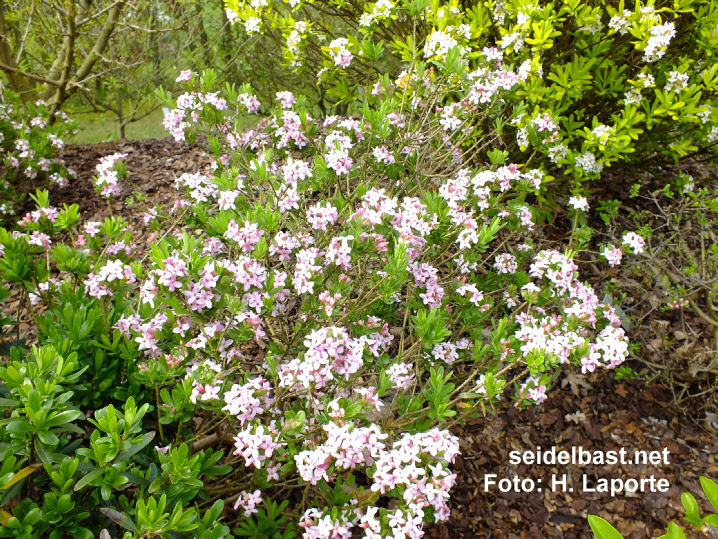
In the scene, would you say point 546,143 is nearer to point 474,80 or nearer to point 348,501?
point 474,80

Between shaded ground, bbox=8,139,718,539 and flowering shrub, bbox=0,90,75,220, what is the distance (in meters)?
1.76

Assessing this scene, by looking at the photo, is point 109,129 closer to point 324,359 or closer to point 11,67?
point 11,67

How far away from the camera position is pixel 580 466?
10.7ft

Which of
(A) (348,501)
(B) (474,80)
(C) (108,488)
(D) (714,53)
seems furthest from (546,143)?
(C) (108,488)

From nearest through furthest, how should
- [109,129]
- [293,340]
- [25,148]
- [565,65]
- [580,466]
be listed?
1. [293,340]
2. [580,466]
3. [565,65]
4. [25,148]
5. [109,129]

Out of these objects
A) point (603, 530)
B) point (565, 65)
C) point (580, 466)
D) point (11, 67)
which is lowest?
point (580, 466)

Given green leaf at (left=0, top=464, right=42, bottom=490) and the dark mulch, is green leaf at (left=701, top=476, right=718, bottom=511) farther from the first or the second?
the dark mulch

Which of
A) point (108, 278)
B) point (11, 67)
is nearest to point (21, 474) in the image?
point (108, 278)

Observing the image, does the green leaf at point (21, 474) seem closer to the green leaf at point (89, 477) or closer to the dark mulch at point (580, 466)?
the green leaf at point (89, 477)

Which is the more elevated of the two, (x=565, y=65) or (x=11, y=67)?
(x=11, y=67)

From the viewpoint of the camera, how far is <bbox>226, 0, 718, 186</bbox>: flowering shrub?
10.4 ft

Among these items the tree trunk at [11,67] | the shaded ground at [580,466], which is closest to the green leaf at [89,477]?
the shaded ground at [580,466]

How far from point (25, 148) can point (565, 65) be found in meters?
4.78

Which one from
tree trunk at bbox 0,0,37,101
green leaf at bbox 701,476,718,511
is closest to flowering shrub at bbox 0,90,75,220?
tree trunk at bbox 0,0,37,101
